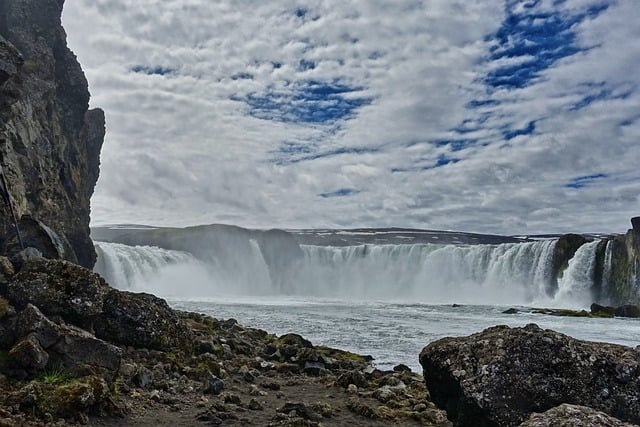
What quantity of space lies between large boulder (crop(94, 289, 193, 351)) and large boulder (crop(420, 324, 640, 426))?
25.7ft

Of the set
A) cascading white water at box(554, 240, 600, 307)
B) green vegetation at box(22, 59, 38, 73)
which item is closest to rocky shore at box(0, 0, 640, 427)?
green vegetation at box(22, 59, 38, 73)

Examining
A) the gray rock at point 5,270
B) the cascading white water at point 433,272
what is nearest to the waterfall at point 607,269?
the cascading white water at point 433,272

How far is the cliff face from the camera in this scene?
3688cm

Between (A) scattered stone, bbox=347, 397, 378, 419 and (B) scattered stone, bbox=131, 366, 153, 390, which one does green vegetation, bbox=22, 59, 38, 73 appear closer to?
(B) scattered stone, bbox=131, 366, 153, 390

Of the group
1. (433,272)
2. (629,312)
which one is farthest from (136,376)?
(433,272)

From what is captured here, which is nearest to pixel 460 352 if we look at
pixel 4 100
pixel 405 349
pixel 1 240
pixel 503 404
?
pixel 503 404

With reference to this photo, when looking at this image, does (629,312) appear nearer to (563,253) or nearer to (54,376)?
(563,253)

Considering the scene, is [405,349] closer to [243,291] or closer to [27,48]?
[27,48]

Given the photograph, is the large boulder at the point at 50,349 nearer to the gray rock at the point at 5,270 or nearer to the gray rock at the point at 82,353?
the gray rock at the point at 82,353

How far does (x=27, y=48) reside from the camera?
46.1m

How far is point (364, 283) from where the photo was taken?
298ft

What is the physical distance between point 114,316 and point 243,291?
80543mm

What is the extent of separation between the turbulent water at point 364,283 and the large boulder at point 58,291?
19777 millimetres

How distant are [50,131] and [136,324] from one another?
40.7 meters
